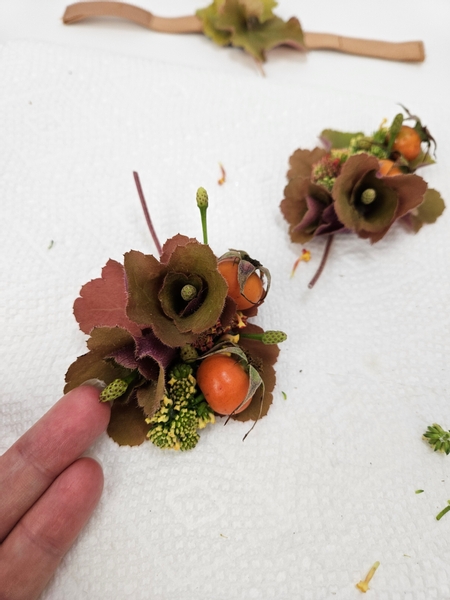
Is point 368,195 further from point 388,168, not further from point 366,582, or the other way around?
point 366,582

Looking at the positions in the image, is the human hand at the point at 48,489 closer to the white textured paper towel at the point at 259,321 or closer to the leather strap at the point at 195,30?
the white textured paper towel at the point at 259,321

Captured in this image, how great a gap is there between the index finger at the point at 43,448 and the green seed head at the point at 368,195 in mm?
319

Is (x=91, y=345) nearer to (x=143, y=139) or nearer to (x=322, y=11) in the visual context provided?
(x=143, y=139)

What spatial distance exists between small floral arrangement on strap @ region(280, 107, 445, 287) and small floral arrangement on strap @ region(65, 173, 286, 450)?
135 millimetres

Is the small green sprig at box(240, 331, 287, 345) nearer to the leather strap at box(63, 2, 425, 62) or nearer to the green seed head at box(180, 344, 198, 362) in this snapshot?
the green seed head at box(180, 344, 198, 362)

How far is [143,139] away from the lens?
56 centimetres

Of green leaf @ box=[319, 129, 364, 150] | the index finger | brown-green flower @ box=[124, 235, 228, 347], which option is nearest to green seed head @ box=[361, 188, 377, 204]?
green leaf @ box=[319, 129, 364, 150]

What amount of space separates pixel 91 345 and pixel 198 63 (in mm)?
481

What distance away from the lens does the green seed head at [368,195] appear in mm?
451

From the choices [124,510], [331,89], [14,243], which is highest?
[331,89]

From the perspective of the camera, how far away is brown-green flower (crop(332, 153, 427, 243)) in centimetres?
44

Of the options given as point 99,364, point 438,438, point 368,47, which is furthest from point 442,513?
point 368,47

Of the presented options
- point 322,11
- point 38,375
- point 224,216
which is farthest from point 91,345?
point 322,11

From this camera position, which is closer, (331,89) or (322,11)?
(331,89)
